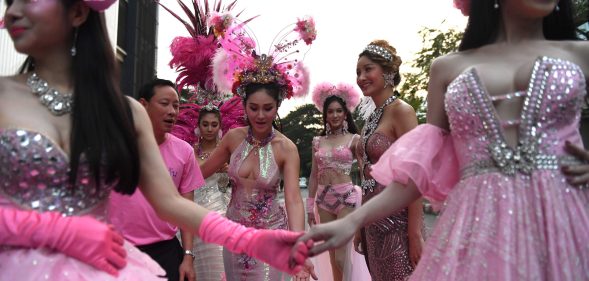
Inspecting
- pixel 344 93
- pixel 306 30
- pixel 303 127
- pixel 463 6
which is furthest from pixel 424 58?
pixel 303 127

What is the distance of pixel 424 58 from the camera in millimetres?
13156

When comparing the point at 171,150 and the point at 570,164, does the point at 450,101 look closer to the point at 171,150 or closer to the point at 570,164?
the point at 570,164

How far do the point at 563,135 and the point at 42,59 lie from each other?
70.8 inches

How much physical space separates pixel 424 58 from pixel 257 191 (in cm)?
966

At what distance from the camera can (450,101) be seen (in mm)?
2115

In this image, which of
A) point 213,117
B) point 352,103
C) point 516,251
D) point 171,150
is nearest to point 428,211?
point 352,103

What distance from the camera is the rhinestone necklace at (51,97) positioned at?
6.10 feet

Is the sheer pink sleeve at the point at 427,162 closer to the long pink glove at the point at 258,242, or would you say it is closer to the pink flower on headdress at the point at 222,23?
the long pink glove at the point at 258,242

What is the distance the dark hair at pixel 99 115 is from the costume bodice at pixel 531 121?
1.17 meters

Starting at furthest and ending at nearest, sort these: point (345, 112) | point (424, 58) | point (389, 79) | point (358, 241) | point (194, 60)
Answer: point (424, 58) → point (345, 112) → point (194, 60) → point (358, 241) → point (389, 79)

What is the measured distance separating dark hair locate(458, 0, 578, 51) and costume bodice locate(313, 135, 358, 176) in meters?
5.10

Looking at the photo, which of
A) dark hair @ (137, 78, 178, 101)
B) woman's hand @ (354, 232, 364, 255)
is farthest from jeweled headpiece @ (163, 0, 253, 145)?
woman's hand @ (354, 232, 364, 255)

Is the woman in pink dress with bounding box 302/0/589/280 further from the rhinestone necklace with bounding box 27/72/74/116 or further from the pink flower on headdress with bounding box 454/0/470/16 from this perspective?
the rhinestone necklace with bounding box 27/72/74/116

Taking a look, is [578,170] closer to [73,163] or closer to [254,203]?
[73,163]
